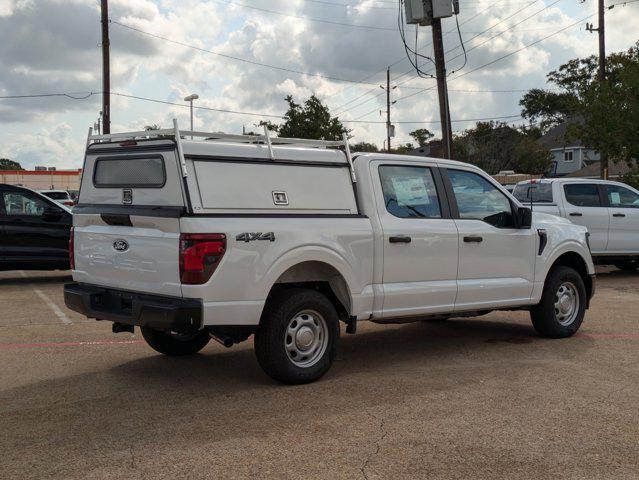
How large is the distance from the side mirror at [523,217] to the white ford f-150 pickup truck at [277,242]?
0.01 meters

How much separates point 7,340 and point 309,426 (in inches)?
179

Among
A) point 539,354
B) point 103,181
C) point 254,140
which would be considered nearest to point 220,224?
point 254,140

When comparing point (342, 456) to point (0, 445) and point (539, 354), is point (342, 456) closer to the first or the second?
point (0, 445)

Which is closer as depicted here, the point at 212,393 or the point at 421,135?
the point at 212,393

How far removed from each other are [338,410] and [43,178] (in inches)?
2855

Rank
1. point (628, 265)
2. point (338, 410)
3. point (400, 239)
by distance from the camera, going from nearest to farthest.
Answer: point (338, 410), point (400, 239), point (628, 265)

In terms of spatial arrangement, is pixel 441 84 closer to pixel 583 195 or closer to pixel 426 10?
pixel 426 10

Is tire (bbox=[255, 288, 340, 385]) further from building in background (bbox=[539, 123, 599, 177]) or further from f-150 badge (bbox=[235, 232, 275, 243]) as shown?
building in background (bbox=[539, 123, 599, 177])

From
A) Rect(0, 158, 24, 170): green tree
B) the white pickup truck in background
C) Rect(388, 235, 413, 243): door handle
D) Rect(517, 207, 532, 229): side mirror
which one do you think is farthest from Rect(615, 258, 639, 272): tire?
Rect(0, 158, 24, 170): green tree

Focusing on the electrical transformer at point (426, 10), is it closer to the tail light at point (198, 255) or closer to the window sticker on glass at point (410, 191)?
the window sticker on glass at point (410, 191)

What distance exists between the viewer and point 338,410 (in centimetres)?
573

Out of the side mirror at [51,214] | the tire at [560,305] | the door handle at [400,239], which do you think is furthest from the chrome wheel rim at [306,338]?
the side mirror at [51,214]

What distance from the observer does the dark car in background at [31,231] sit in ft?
45.1

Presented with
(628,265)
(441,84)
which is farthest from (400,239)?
(441,84)
